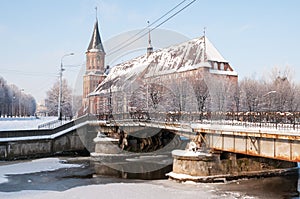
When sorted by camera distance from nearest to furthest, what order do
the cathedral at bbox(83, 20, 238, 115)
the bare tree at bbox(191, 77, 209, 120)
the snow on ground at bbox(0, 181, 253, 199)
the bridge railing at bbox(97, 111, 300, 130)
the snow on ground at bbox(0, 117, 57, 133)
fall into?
the snow on ground at bbox(0, 181, 253, 199) < the bridge railing at bbox(97, 111, 300, 130) < the snow on ground at bbox(0, 117, 57, 133) < the bare tree at bbox(191, 77, 209, 120) < the cathedral at bbox(83, 20, 238, 115)

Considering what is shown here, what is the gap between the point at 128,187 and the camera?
22547 millimetres

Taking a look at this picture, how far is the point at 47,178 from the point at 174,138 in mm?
22638

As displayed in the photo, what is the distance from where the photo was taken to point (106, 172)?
3000 cm

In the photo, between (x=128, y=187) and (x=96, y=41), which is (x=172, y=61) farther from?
(x=128, y=187)

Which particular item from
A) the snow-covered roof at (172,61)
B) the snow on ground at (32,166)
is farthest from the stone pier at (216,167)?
the snow-covered roof at (172,61)

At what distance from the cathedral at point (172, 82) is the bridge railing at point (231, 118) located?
987 centimetres

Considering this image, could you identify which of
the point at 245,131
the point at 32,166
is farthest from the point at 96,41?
the point at 245,131

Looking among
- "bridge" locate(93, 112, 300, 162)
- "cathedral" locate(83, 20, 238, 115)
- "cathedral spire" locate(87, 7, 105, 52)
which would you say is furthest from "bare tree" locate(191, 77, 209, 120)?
"cathedral spire" locate(87, 7, 105, 52)

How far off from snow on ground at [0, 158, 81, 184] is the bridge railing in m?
10.7

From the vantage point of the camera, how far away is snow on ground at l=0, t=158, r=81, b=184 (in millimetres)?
29598

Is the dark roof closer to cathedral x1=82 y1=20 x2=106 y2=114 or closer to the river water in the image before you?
cathedral x1=82 y1=20 x2=106 y2=114

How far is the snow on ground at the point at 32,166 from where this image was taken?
2960cm

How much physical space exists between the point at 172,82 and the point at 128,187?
4299 cm

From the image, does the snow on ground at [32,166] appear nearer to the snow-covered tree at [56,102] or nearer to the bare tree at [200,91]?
the bare tree at [200,91]
